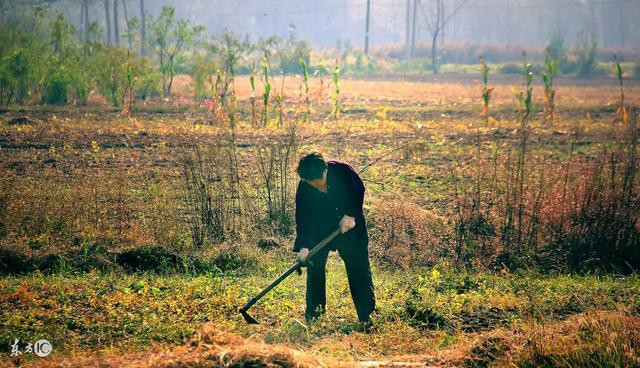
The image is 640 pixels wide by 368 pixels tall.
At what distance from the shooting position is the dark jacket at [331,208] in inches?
247

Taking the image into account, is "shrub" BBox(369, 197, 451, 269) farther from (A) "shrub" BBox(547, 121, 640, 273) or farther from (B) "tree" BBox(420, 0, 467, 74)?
(B) "tree" BBox(420, 0, 467, 74)

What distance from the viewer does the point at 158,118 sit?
64.2ft

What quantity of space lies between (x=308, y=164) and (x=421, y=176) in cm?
686

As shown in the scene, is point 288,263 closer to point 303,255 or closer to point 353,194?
point 303,255

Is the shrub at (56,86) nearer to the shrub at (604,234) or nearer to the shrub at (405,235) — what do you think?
the shrub at (405,235)

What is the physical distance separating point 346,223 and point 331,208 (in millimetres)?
340

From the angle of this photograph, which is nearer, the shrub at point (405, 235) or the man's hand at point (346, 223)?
the man's hand at point (346, 223)

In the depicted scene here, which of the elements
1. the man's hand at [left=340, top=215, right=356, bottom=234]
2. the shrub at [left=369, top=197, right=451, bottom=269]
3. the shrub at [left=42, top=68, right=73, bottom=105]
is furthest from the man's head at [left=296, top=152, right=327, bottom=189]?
the shrub at [left=42, top=68, right=73, bottom=105]

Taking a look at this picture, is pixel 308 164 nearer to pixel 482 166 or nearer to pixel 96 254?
pixel 96 254

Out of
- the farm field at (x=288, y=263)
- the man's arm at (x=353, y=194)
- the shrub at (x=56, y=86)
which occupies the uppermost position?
the shrub at (x=56, y=86)

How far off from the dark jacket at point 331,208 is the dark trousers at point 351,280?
0.09 meters

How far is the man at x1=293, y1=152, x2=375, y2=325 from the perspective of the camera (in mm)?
6250

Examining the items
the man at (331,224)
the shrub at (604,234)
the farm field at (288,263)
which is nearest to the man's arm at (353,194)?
the man at (331,224)

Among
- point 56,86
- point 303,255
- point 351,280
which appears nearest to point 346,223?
point 303,255
